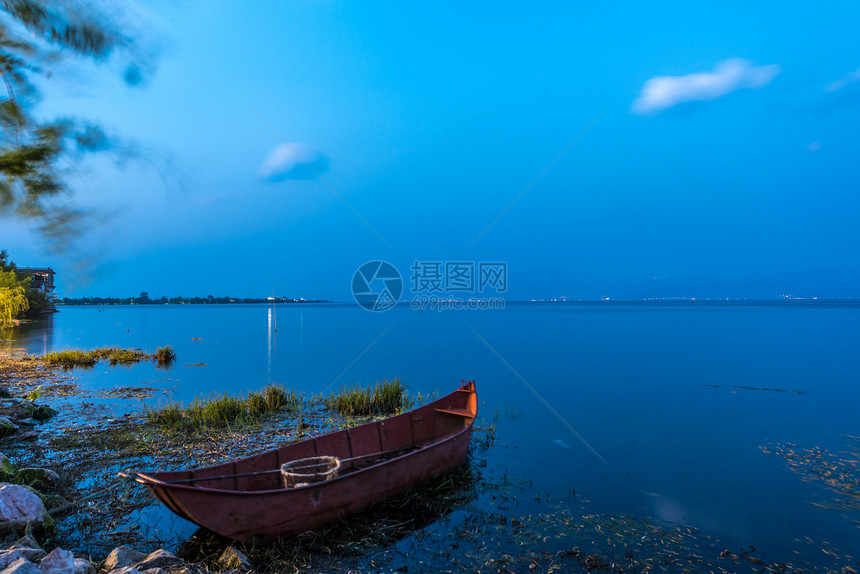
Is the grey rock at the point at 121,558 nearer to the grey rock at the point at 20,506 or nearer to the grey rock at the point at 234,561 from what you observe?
the grey rock at the point at 234,561

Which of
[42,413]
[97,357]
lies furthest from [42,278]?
[42,413]

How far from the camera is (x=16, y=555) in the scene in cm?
507

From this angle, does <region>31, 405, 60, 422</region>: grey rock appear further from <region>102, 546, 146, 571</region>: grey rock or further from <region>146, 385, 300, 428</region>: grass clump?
<region>102, 546, 146, 571</region>: grey rock

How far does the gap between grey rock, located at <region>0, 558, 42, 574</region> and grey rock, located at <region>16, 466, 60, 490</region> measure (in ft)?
15.3

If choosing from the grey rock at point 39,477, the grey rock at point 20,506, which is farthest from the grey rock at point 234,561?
the grey rock at point 39,477

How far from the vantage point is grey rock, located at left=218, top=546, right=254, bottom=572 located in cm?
634

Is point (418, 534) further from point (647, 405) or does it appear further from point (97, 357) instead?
point (97, 357)

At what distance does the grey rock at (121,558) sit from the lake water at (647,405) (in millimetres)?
7725

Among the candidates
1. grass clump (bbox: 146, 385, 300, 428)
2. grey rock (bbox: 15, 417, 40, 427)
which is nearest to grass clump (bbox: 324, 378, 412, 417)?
grass clump (bbox: 146, 385, 300, 428)

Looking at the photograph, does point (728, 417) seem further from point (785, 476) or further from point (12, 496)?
point (12, 496)

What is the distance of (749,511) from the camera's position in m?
9.66

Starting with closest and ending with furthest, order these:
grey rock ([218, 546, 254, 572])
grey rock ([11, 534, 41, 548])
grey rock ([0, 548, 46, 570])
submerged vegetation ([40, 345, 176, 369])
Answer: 1. grey rock ([0, 548, 46, 570])
2. grey rock ([11, 534, 41, 548])
3. grey rock ([218, 546, 254, 572])
4. submerged vegetation ([40, 345, 176, 369])

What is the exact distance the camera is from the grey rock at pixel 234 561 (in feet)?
20.8

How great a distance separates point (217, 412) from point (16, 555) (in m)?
9.53
